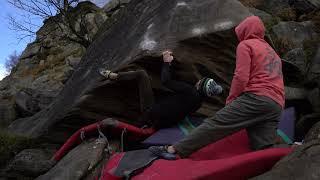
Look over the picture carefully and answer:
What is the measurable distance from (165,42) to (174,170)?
321 cm

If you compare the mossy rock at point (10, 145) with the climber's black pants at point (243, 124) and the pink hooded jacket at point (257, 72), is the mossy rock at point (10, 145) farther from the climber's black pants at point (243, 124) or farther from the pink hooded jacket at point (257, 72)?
the pink hooded jacket at point (257, 72)

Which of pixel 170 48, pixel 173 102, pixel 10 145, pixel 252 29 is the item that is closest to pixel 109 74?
pixel 170 48

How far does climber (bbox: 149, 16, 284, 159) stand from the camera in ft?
19.5

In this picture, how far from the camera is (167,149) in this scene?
629cm

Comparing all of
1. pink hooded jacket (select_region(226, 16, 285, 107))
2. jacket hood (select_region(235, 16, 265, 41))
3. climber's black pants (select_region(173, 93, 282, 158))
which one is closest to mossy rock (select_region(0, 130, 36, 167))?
climber's black pants (select_region(173, 93, 282, 158))

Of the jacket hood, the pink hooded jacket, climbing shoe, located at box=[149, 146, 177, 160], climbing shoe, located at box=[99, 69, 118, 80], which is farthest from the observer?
climbing shoe, located at box=[99, 69, 118, 80]

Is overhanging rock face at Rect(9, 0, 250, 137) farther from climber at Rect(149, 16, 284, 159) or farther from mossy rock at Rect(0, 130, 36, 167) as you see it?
climber at Rect(149, 16, 284, 159)

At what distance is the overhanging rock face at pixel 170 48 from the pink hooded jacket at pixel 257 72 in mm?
2392

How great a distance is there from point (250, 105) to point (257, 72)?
1.37ft

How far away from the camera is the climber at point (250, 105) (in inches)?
Answer: 234

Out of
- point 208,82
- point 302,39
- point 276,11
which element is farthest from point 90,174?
point 276,11

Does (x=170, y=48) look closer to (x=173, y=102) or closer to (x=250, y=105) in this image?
(x=173, y=102)

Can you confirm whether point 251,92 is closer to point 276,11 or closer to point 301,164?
point 301,164

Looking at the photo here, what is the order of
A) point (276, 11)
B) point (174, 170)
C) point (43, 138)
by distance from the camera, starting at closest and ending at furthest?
point (174, 170) → point (43, 138) → point (276, 11)
